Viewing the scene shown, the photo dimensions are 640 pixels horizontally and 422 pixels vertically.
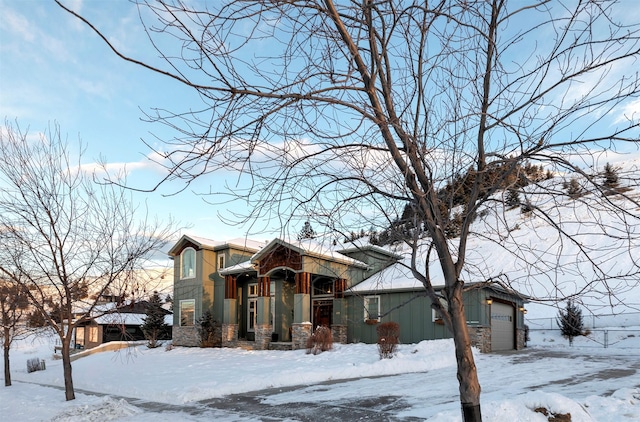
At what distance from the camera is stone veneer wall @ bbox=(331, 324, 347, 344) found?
79.9 ft

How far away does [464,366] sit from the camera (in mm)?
4723

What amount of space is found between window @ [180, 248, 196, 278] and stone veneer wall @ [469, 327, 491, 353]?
16.2 m

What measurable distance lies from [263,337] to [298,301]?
9.43 ft

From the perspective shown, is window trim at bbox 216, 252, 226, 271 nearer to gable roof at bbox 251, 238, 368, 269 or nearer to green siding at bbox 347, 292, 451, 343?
gable roof at bbox 251, 238, 368, 269

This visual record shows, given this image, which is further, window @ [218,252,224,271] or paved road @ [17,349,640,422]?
window @ [218,252,224,271]

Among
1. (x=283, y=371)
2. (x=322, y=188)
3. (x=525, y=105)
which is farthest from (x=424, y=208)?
(x=283, y=371)

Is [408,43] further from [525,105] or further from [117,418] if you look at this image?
[117,418]

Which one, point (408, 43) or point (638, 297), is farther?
point (638, 297)

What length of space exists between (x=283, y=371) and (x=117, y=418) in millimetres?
6029

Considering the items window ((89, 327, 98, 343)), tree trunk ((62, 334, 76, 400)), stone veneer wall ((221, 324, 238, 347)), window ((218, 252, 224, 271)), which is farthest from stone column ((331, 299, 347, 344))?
window ((89, 327, 98, 343))

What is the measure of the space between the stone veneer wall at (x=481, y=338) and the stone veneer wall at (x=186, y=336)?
1503 centimetres

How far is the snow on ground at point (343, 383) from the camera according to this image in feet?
28.5

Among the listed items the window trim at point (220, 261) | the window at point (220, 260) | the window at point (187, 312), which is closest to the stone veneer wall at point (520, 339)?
the window trim at point (220, 261)

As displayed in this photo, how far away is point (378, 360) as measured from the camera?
17.2 m
